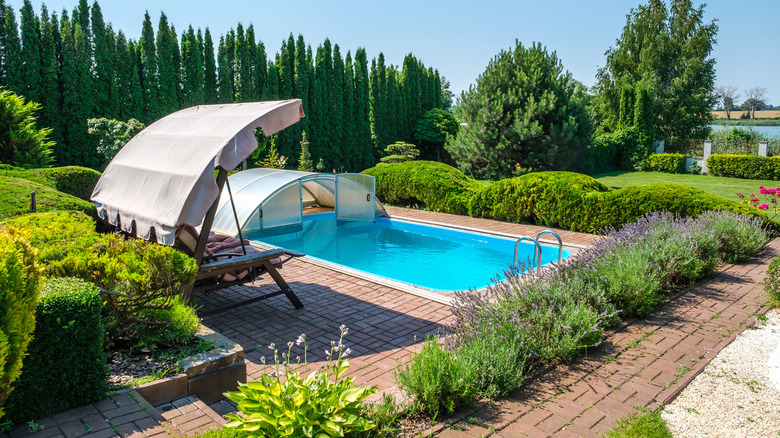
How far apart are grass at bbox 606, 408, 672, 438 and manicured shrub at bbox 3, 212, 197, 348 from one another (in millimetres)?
3568

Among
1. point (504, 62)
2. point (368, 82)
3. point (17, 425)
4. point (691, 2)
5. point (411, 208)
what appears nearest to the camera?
point (17, 425)

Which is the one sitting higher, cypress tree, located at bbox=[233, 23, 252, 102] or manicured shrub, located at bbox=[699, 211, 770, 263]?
cypress tree, located at bbox=[233, 23, 252, 102]

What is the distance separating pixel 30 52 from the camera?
16.4 meters

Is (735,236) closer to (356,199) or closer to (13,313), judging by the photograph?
(356,199)

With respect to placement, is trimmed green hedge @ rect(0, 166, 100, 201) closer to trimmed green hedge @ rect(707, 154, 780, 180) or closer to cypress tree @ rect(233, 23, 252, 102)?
cypress tree @ rect(233, 23, 252, 102)

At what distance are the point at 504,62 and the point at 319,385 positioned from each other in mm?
18935

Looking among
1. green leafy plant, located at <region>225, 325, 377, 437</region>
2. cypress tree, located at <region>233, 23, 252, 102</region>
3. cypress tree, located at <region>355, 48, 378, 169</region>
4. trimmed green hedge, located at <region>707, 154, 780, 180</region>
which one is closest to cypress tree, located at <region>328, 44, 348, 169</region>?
cypress tree, located at <region>355, 48, 378, 169</region>

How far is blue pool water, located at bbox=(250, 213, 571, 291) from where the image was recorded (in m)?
10.2

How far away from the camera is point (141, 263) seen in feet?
14.3

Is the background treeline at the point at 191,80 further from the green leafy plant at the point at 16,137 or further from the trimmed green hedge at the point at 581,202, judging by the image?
the trimmed green hedge at the point at 581,202

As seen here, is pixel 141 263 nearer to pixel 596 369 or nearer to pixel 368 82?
pixel 596 369

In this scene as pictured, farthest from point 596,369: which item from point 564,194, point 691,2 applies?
point 691,2

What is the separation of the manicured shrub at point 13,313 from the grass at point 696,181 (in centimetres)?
1855

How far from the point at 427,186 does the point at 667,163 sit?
15.3m
